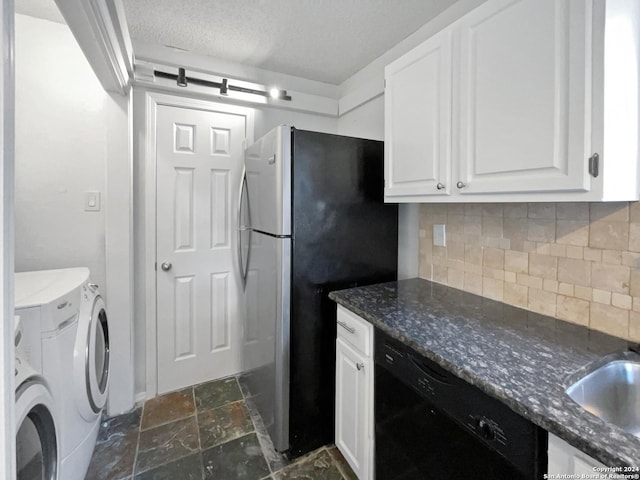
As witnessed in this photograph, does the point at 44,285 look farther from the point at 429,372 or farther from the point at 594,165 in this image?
the point at 594,165

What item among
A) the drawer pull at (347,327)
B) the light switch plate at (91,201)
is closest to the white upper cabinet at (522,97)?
the drawer pull at (347,327)

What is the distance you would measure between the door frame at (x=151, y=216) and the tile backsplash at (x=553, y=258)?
1907mm

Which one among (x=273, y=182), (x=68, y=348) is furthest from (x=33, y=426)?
(x=273, y=182)

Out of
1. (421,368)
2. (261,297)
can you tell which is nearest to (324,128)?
(261,297)

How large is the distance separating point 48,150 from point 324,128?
6.42ft

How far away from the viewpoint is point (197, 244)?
2223 mm

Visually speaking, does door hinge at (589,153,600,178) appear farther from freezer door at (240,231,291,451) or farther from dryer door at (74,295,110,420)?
dryer door at (74,295,110,420)

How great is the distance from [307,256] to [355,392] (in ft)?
2.28

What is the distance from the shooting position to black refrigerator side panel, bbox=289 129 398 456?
154cm

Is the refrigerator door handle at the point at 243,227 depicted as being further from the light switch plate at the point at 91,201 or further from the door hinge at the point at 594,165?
the door hinge at the point at 594,165

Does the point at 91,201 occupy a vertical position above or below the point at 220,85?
below

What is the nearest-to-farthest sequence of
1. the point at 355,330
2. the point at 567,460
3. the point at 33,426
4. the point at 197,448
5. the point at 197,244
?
the point at 567,460 → the point at 33,426 → the point at 355,330 → the point at 197,448 → the point at 197,244

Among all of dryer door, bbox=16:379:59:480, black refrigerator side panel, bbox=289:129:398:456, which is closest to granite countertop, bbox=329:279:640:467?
black refrigerator side panel, bbox=289:129:398:456

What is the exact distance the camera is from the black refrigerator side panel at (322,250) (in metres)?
1.54
